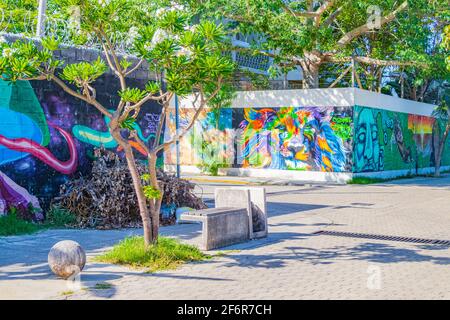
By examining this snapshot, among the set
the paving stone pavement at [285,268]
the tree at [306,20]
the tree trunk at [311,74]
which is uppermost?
the tree at [306,20]

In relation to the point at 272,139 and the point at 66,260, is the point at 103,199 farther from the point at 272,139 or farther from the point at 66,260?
the point at 272,139

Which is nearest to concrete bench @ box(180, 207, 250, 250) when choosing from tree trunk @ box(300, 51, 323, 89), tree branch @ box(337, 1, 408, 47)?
tree branch @ box(337, 1, 408, 47)

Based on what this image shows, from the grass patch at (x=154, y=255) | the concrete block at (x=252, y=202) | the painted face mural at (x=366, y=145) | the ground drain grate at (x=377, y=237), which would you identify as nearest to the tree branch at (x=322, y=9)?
the painted face mural at (x=366, y=145)

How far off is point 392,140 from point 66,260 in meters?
25.0

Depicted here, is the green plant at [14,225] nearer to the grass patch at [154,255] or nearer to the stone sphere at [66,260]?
the grass patch at [154,255]

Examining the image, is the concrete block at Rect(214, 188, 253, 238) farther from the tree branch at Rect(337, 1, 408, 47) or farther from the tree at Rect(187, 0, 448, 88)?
the tree branch at Rect(337, 1, 408, 47)

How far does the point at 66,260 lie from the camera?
765cm

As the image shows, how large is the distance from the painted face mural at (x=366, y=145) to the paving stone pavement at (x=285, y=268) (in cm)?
1205

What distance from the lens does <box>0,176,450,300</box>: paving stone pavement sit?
23.5 ft

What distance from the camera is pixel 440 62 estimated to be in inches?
941

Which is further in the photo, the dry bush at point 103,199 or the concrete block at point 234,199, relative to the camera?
the dry bush at point 103,199

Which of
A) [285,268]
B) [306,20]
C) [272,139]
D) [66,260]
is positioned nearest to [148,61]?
[66,260]

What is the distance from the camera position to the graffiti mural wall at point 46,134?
39.3ft
